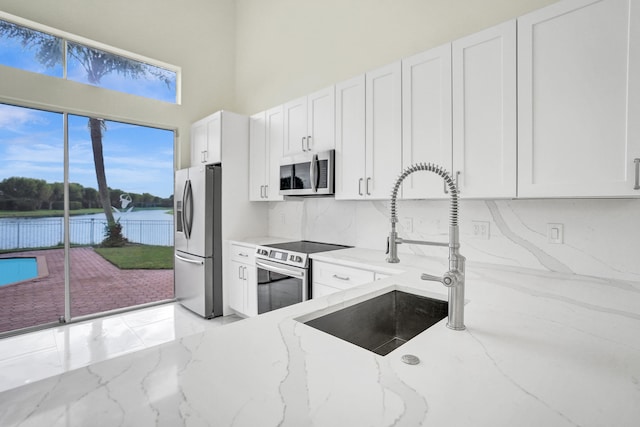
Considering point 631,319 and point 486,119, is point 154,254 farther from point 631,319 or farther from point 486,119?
point 631,319

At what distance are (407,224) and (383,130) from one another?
31.9 inches

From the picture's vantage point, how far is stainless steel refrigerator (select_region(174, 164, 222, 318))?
3443 mm

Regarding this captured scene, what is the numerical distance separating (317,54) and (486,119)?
2317 mm

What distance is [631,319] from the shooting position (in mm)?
1104

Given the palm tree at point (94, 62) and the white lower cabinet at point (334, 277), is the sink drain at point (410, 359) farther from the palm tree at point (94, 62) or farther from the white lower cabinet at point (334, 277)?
the palm tree at point (94, 62)

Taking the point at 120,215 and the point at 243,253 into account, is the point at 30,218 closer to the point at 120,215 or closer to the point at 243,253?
the point at 120,215

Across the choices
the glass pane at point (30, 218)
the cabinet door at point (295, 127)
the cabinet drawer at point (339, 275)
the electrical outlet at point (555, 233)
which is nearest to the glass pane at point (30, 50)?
the glass pane at point (30, 218)

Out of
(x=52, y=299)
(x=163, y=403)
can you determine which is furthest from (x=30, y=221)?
(x=163, y=403)

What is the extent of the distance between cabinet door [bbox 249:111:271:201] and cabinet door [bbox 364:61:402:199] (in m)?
1.40

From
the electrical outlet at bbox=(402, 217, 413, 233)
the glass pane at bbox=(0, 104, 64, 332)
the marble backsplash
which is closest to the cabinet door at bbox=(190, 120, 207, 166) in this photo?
the glass pane at bbox=(0, 104, 64, 332)

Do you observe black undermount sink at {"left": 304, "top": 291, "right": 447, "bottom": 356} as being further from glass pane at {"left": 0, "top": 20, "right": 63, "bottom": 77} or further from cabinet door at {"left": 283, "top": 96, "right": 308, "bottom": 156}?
glass pane at {"left": 0, "top": 20, "right": 63, "bottom": 77}

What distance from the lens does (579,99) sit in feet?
5.07

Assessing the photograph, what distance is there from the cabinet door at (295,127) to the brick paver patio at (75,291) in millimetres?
2556

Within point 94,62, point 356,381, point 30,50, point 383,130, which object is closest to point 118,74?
point 94,62
